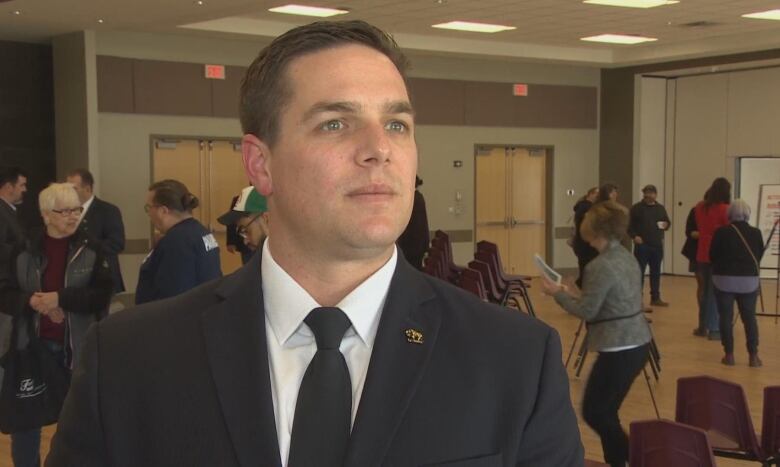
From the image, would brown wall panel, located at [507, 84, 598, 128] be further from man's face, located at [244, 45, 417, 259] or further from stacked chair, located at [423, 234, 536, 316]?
man's face, located at [244, 45, 417, 259]

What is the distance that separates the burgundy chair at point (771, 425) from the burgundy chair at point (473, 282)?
4831 millimetres

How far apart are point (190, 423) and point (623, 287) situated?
480 centimetres

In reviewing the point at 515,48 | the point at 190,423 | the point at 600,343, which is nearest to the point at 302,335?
the point at 190,423

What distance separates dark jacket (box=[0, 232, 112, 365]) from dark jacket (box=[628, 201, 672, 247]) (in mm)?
9631

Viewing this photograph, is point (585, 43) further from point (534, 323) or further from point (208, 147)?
point (534, 323)

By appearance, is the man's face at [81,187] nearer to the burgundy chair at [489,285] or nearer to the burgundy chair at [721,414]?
the burgundy chair at [489,285]

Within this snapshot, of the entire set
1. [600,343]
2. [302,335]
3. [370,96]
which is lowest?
[600,343]

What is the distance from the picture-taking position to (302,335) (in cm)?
144

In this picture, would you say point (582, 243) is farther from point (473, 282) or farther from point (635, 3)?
point (635, 3)

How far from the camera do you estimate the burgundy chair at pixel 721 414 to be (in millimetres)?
4867

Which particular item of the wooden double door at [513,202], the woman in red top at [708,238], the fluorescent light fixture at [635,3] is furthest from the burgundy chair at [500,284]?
the wooden double door at [513,202]

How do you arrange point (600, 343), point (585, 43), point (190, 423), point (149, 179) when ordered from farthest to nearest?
point (585, 43) → point (149, 179) → point (600, 343) → point (190, 423)

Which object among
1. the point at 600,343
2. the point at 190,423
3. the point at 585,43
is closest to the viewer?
the point at 190,423

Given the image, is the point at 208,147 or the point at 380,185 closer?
the point at 380,185
